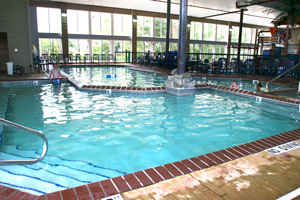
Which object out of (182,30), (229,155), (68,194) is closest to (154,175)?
(68,194)

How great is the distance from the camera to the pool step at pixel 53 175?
2.39m

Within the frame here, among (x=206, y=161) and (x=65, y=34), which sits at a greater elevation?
(x=65, y=34)

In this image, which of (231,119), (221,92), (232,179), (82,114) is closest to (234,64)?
(221,92)

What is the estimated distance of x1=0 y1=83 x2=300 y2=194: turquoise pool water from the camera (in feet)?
Result: 8.93

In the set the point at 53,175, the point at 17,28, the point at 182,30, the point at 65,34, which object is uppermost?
the point at 65,34

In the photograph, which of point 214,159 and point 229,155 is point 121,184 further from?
point 229,155

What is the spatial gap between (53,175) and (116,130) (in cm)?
144

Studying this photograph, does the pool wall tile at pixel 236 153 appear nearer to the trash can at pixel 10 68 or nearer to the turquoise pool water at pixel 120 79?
the turquoise pool water at pixel 120 79

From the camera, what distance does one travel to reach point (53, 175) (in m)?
2.60

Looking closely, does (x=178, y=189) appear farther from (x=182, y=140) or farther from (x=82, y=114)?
(x=82, y=114)

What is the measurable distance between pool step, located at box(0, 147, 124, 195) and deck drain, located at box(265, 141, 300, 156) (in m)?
1.80

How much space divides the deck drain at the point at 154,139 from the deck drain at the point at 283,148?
1447 mm

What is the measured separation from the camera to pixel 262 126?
14.0 ft

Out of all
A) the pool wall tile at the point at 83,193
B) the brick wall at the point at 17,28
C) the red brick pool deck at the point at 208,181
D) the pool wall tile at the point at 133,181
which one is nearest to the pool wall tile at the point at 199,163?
the red brick pool deck at the point at 208,181
